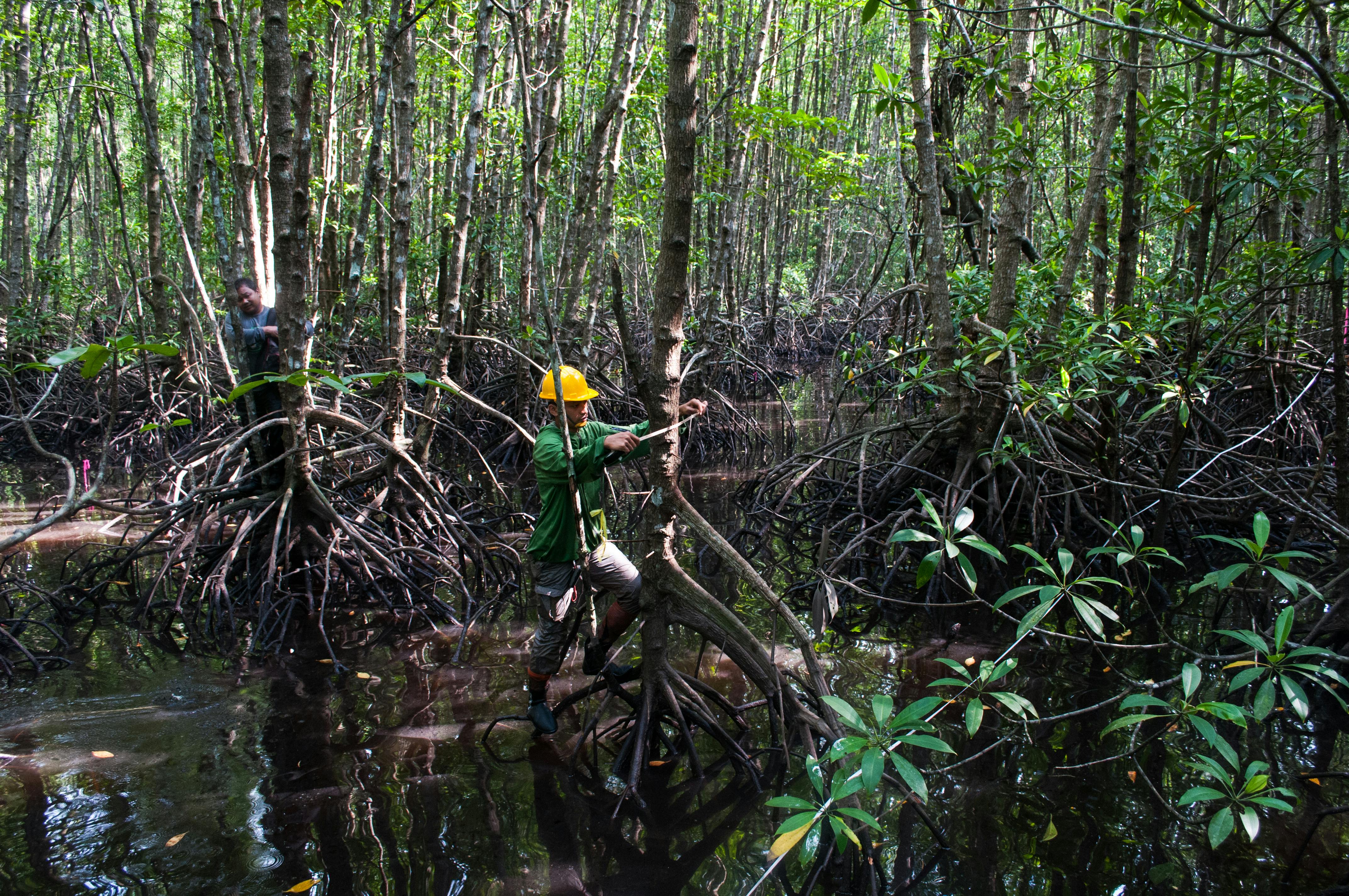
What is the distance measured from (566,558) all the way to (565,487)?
28cm

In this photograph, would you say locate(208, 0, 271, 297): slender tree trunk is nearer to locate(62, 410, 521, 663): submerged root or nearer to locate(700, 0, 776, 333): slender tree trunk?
locate(62, 410, 521, 663): submerged root

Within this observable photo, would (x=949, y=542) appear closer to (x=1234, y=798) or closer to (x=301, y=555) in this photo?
(x=1234, y=798)

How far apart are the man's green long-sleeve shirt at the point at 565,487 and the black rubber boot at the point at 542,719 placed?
571mm

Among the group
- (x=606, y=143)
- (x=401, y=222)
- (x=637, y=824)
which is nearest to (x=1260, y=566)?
(x=637, y=824)

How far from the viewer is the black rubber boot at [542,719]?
320cm

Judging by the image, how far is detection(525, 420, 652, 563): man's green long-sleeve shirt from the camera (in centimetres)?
305

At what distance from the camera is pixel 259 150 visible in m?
6.14

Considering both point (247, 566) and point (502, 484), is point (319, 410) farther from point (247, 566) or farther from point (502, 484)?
point (502, 484)

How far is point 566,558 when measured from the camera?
127 inches

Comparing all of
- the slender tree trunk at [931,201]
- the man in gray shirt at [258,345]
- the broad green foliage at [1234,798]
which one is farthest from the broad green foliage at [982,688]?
the man in gray shirt at [258,345]

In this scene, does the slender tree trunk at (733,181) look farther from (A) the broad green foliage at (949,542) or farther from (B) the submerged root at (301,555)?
(A) the broad green foliage at (949,542)

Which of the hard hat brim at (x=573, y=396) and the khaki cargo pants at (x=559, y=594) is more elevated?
the hard hat brim at (x=573, y=396)

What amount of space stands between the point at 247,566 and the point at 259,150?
3.40m

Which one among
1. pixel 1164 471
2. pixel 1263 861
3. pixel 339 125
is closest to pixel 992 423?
pixel 1164 471
